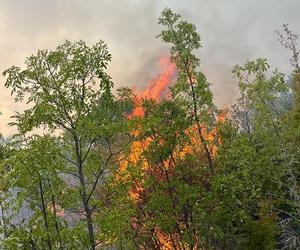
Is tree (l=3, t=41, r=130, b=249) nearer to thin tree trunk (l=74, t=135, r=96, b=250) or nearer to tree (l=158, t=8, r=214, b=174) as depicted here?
thin tree trunk (l=74, t=135, r=96, b=250)

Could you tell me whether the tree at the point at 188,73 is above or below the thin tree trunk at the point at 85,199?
above

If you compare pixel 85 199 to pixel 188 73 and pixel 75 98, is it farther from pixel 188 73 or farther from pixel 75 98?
pixel 188 73

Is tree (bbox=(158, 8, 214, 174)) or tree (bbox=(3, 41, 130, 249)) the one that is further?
tree (bbox=(158, 8, 214, 174))

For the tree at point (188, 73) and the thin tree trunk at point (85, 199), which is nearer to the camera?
the thin tree trunk at point (85, 199)

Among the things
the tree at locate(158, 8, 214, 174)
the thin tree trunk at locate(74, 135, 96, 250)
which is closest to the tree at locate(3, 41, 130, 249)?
the thin tree trunk at locate(74, 135, 96, 250)

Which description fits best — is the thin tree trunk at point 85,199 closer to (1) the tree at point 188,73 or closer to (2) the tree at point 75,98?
(2) the tree at point 75,98

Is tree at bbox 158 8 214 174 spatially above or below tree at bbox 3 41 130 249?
above

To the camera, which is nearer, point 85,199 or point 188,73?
point 85,199

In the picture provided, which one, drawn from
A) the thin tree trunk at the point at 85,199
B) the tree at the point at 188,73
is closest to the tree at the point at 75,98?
the thin tree trunk at the point at 85,199

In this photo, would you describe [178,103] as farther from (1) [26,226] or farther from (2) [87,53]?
(1) [26,226]

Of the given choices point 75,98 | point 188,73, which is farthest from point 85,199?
point 188,73

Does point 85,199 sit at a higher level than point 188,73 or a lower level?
lower

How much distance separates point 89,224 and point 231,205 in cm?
944

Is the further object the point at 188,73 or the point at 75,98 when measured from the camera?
the point at 188,73
